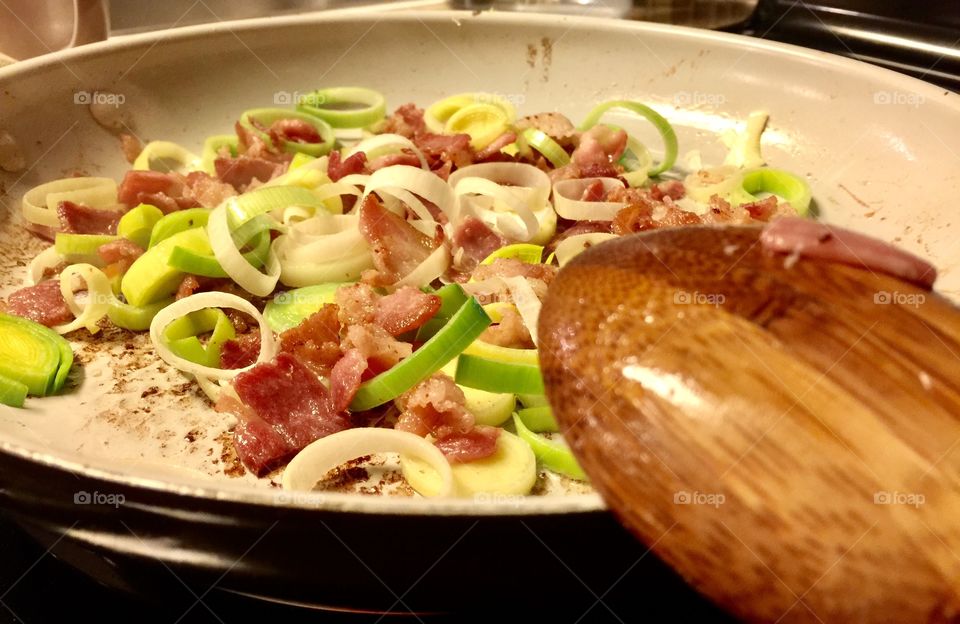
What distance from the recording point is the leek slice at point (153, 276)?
167 cm

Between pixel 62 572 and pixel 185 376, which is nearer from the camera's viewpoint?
pixel 62 572

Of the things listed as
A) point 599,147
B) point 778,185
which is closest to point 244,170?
point 599,147

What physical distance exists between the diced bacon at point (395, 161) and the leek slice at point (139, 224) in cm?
61

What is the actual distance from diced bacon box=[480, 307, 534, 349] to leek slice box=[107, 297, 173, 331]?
Result: 0.81m

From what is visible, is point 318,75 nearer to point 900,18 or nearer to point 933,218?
point 933,218

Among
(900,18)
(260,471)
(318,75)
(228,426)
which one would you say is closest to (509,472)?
(260,471)

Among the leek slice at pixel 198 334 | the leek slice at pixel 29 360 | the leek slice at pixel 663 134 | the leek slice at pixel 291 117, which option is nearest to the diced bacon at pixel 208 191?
the leek slice at pixel 291 117

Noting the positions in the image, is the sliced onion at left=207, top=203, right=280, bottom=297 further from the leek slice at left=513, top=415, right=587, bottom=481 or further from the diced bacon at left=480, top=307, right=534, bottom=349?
the leek slice at left=513, top=415, right=587, bottom=481

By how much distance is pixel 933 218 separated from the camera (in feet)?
6.37

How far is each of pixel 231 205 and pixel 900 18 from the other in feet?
8.97

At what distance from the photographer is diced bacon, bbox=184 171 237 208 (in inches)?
77.8

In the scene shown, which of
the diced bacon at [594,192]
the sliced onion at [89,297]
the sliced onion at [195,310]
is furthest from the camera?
the diced bacon at [594,192]

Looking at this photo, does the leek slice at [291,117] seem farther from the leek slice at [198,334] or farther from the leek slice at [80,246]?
the leek slice at [198,334]

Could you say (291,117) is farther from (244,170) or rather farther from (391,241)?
(391,241)
